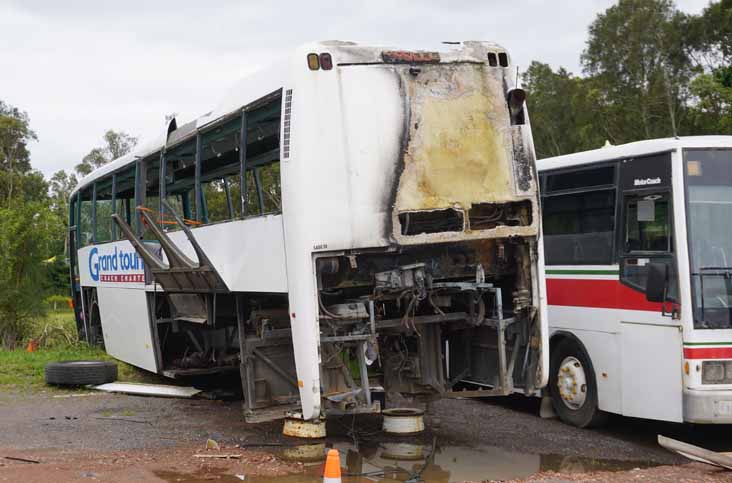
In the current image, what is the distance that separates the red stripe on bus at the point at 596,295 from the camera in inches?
375

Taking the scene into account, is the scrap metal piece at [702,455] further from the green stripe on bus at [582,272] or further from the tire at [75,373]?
the tire at [75,373]

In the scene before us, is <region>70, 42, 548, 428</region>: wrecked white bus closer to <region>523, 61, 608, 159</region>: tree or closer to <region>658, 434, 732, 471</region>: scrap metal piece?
<region>658, 434, 732, 471</region>: scrap metal piece

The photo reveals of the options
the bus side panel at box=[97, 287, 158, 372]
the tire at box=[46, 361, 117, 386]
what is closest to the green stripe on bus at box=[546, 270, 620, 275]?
the bus side panel at box=[97, 287, 158, 372]

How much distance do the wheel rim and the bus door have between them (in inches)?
31.0

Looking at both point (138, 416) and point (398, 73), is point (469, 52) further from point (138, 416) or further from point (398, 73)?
point (138, 416)

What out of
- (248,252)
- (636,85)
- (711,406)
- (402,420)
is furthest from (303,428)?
(636,85)

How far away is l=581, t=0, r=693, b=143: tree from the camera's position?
42.6 meters

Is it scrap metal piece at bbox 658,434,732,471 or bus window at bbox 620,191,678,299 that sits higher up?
bus window at bbox 620,191,678,299

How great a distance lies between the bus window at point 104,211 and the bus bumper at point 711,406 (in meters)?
9.31

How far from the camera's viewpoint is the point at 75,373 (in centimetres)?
1365

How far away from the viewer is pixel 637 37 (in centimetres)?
4381

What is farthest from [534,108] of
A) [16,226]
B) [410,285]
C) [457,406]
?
[410,285]

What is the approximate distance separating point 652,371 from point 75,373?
8486mm

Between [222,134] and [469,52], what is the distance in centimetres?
282
